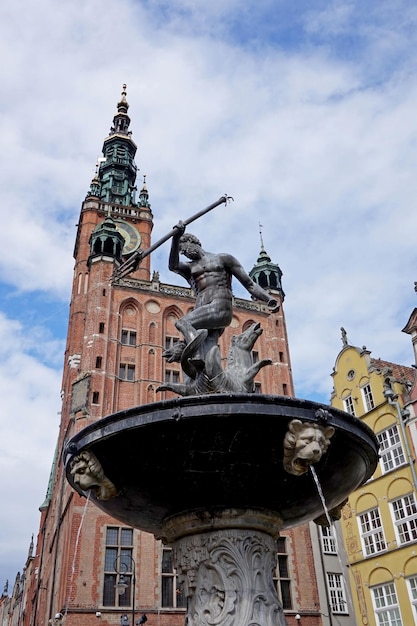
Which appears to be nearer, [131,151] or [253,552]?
[253,552]

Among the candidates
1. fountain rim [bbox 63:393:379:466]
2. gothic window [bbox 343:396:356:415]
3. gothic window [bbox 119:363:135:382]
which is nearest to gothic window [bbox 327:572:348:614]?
gothic window [bbox 343:396:356:415]

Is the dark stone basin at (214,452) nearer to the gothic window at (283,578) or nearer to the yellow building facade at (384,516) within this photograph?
the yellow building facade at (384,516)

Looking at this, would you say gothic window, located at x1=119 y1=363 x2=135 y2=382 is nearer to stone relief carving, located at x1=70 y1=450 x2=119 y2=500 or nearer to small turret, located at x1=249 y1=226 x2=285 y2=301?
small turret, located at x1=249 y1=226 x2=285 y2=301

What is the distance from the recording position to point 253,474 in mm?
5488

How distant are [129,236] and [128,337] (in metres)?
12.7

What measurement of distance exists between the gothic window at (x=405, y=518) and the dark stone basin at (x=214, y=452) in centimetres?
1544

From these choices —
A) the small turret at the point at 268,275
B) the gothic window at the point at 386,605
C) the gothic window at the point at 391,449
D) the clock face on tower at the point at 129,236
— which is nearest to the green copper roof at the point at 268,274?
the small turret at the point at 268,275

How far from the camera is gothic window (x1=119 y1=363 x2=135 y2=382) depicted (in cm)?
2994

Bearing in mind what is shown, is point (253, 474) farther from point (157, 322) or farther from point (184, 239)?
point (157, 322)

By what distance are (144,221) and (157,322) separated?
1369 centimetres

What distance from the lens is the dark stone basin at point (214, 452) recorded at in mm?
5078

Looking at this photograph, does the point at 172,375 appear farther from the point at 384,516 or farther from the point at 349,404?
the point at 384,516

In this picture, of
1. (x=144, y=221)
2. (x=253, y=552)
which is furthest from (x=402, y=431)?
(x=144, y=221)

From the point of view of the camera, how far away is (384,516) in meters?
21.0
